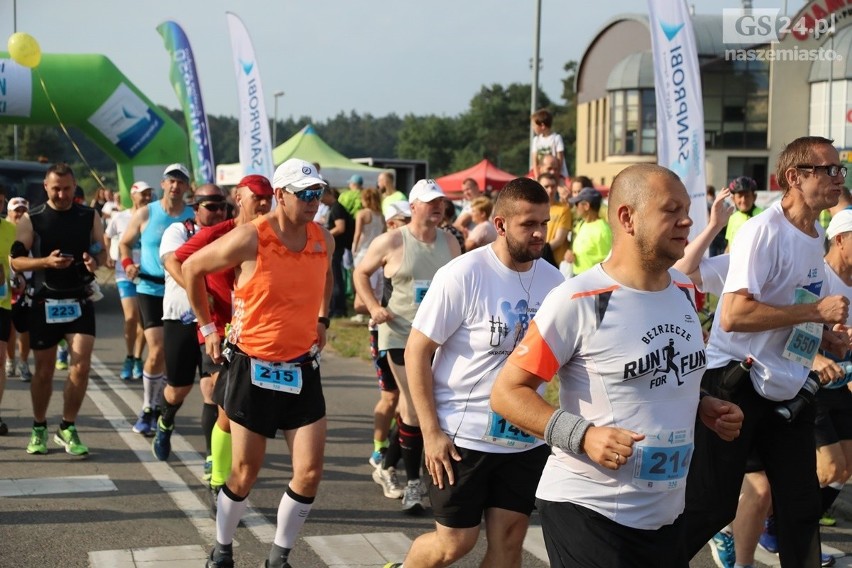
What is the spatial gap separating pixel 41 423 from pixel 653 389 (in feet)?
20.4

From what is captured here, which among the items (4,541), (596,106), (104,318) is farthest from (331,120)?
(4,541)

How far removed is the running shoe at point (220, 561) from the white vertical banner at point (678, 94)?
5.09 metres

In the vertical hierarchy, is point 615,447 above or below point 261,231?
below

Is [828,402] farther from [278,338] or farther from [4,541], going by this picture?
[4,541]

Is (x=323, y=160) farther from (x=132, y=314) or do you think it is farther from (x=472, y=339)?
(x=472, y=339)

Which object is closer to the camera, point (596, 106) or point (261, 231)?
point (261, 231)

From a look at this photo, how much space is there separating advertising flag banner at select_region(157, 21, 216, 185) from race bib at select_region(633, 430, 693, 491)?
1343 centimetres

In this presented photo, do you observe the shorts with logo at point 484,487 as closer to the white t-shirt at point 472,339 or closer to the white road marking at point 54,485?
the white t-shirt at point 472,339

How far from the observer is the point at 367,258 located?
733cm

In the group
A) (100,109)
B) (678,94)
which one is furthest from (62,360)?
(100,109)

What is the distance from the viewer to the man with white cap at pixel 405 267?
7047 millimetres

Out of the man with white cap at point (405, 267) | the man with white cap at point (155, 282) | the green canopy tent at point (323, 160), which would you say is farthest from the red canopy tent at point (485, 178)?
the man with white cap at point (405, 267)

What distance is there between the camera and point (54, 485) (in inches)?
287

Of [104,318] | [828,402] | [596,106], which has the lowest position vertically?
[104,318]
